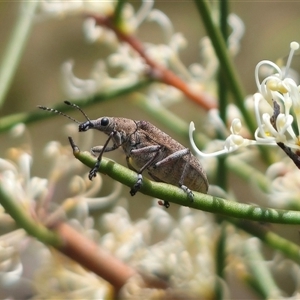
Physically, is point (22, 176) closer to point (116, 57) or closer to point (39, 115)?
point (39, 115)

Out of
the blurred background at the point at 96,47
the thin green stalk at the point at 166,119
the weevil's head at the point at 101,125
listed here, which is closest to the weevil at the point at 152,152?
the weevil's head at the point at 101,125

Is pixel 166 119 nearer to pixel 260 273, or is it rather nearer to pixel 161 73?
pixel 161 73

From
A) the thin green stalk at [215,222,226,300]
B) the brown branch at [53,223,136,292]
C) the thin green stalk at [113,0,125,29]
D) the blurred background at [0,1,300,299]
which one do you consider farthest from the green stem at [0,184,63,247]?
the blurred background at [0,1,300,299]

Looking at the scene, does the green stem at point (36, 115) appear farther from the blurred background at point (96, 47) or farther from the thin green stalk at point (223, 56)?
the blurred background at point (96, 47)

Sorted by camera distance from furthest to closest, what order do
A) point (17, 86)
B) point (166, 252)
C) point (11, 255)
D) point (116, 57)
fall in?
point (17, 86) → point (116, 57) → point (166, 252) → point (11, 255)

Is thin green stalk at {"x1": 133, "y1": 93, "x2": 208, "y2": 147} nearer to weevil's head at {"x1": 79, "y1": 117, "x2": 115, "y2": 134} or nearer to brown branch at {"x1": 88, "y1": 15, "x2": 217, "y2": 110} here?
brown branch at {"x1": 88, "y1": 15, "x2": 217, "y2": 110}

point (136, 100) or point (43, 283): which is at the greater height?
point (136, 100)

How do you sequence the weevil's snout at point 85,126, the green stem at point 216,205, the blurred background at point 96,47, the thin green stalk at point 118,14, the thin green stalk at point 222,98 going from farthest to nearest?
the blurred background at point 96,47
the thin green stalk at point 118,14
the thin green stalk at point 222,98
the weevil's snout at point 85,126
the green stem at point 216,205

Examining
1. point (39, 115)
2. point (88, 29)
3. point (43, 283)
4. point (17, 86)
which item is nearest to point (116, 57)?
point (88, 29)
